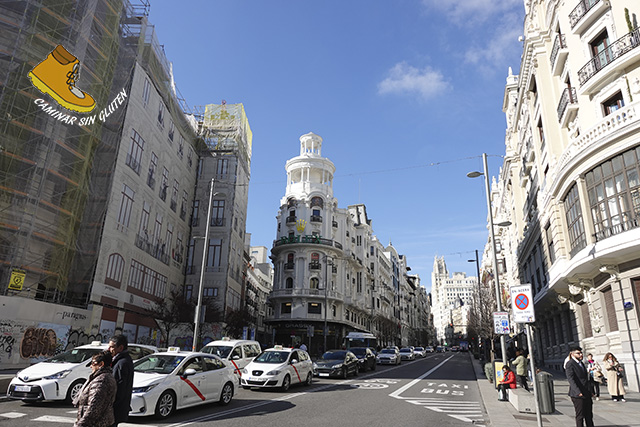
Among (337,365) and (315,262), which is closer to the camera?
(337,365)

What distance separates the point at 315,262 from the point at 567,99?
1608 inches

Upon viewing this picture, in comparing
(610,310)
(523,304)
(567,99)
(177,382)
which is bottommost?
(177,382)

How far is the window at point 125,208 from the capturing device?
28.9 meters

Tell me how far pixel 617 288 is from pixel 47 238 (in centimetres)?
2690

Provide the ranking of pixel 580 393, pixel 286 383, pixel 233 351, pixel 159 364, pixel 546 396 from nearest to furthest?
pixel 580 393
pixel 159 364
pixel 546 396
pixel 286 383
pixel 233 351

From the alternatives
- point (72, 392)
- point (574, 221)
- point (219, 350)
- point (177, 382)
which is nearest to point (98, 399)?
point (177, 382)

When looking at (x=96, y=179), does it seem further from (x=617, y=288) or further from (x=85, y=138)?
(x=617, y=288)

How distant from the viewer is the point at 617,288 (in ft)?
58.3

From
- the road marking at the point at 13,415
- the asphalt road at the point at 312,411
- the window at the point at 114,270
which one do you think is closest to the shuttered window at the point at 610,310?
the asphalt road at the point at 312,411

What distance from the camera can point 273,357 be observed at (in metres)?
16.8

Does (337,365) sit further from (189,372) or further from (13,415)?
(13,415)

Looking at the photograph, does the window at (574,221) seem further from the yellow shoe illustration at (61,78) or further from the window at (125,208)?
the yellow shoe illustration at (61,78)

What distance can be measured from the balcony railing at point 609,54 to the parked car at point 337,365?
59.0 ft

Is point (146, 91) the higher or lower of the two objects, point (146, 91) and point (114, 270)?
the higher
